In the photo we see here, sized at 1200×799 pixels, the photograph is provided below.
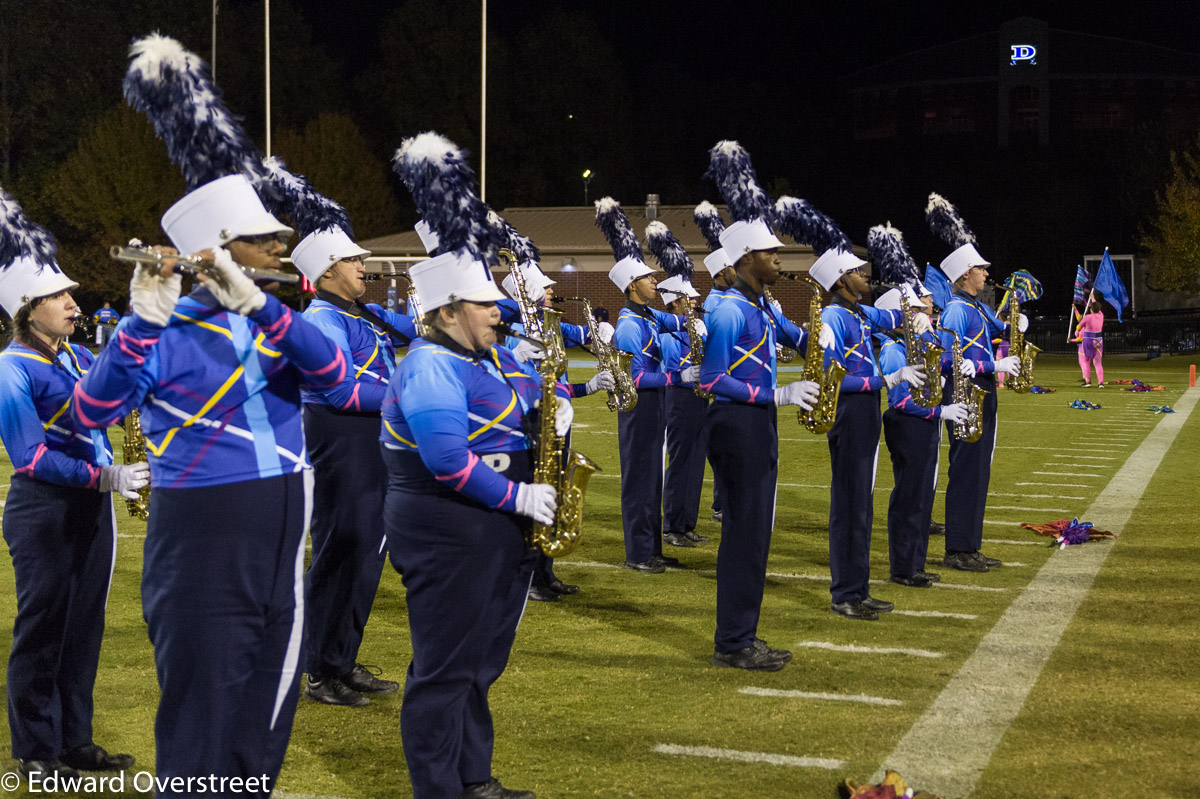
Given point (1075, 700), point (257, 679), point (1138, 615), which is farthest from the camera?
point (1138, 615)

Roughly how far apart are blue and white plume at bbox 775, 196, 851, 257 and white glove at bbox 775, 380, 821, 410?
1.32 meters

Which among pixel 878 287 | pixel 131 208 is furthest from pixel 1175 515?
pixel 131 208

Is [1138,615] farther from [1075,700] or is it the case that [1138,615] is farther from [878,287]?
[878,287]

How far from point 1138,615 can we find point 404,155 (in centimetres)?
493

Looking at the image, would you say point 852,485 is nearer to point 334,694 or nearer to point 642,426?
point 642,426

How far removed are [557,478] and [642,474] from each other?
14.7 feet

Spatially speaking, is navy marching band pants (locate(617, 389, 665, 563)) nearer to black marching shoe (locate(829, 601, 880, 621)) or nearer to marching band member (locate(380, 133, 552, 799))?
black marching shoe (locate(829, 601, 880, 621))

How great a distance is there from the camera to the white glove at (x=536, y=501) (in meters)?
3.83

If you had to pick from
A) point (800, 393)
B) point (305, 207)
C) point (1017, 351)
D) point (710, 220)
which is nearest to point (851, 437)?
point (800, 393)

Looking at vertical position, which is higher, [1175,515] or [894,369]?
[894,369]

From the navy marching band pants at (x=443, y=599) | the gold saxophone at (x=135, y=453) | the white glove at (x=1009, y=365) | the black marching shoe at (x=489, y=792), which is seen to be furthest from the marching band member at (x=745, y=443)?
the white glove at (x=1009, y=365)

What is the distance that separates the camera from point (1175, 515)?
10242 millimetres

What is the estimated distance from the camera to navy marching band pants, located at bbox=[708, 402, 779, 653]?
231 inches

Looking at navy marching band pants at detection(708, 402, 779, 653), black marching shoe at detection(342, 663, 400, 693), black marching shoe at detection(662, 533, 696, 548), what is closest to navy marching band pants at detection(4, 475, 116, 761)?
black marching shoe at detection(342, 663, 400, 693)
